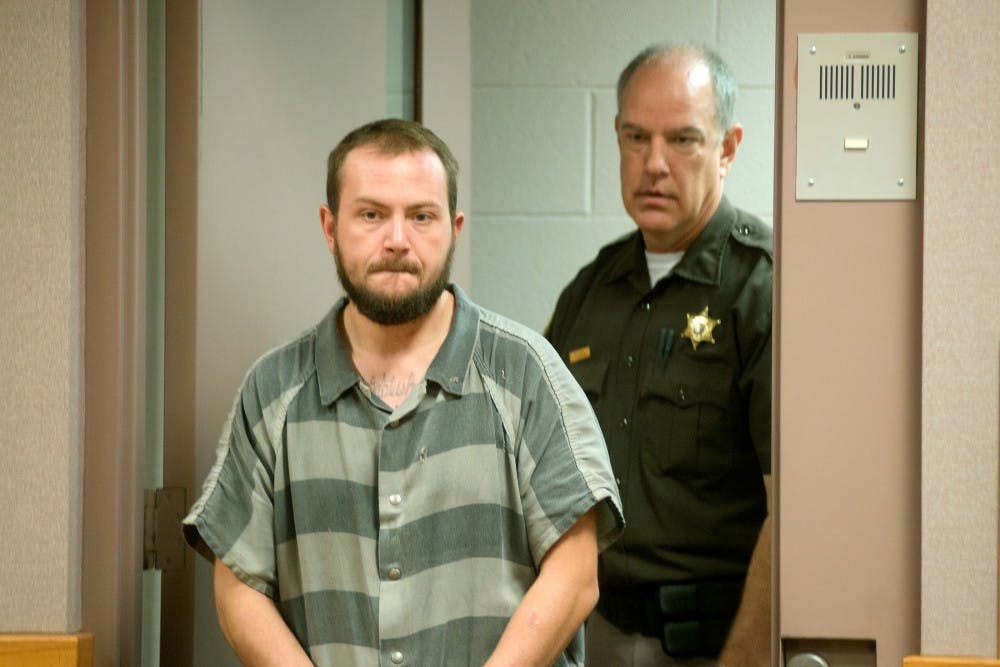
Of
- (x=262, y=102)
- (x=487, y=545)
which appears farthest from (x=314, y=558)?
Answer: (x=262, y=102)

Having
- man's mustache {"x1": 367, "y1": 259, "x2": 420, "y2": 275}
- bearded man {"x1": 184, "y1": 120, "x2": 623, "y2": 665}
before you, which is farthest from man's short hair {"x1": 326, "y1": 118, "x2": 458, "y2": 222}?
man's mustache {"x1": 367, "y1": 259, "x2": 420, "y2": 275}

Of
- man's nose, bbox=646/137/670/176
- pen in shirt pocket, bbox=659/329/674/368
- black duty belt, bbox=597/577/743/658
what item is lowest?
black duty belt, bbox=597/577/743/658

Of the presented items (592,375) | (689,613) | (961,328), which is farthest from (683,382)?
(961,328)

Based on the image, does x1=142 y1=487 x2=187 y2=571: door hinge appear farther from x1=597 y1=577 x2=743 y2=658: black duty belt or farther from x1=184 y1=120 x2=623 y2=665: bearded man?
x1=597 y1=577 x2=743 y2=658: black duty belt

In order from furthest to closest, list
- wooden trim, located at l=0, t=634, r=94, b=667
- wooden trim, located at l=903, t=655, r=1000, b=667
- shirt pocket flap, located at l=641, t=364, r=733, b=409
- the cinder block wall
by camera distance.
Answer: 1. the cinder block wall
2. shirt pocket flap, located at l=641, t=364, r=733, b=409
3. wooden trim, located at l=0, t=634, r=94, b=667
4. wooden trim, located at l=903, t=655, r=1000, b=667

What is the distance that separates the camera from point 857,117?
4.61 feet

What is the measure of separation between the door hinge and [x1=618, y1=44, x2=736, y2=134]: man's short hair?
126cm

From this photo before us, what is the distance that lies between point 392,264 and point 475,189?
135 cm

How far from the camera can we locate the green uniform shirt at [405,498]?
1.50 metres

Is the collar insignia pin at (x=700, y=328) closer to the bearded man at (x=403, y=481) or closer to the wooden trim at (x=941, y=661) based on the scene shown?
the bearded man at (x=403, y=481)

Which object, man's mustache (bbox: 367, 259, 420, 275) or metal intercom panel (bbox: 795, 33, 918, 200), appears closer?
metal intercom panel (bbox: 795, 33, 918, 200)

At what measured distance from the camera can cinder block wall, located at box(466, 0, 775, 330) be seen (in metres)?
2.82

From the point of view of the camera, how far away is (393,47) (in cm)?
232

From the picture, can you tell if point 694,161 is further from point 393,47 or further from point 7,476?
point 7,476
